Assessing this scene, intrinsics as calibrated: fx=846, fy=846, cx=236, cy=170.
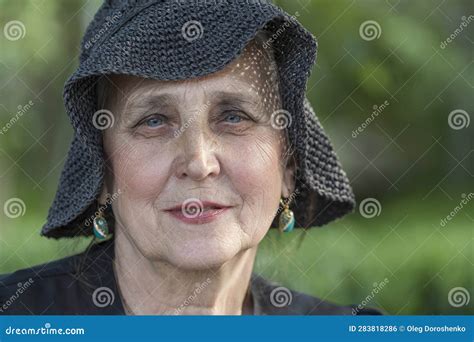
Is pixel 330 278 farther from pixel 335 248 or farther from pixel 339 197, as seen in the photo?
pixel 339 197

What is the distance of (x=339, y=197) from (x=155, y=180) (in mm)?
638

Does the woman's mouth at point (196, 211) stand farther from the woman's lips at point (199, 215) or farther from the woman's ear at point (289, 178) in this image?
the woman's ear at point (289, 178)

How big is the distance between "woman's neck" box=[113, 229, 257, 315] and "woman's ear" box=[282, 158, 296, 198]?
20 centimetres

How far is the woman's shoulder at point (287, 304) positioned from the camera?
2730 millimetres

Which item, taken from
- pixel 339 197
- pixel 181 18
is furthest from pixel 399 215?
pixel 181 18

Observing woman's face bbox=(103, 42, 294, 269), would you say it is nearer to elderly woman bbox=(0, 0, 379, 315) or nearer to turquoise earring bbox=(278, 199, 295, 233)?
elderly woman bbox=(0, 0, 379, 315)

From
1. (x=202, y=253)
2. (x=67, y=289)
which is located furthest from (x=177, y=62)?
(x=67, y=289)

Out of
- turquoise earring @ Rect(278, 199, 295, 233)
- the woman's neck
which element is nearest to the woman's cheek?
the woman's neck

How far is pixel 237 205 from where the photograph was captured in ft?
7.72

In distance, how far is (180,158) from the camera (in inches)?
89.8

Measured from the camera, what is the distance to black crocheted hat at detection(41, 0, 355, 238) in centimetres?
223

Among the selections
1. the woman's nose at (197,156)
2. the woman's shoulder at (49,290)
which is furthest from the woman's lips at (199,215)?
the woman's shoulder at (49,290)

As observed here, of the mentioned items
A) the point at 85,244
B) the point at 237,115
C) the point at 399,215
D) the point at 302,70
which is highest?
the point at 302,70

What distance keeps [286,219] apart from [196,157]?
48 cm
